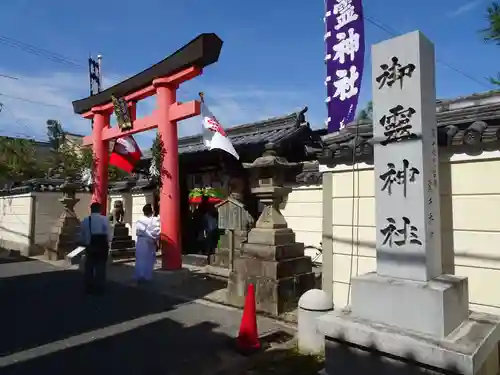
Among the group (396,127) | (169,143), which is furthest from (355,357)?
(169,143)

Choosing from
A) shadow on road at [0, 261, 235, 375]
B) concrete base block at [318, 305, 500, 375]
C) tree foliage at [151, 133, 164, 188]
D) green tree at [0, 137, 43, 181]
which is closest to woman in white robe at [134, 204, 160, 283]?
shadow on road at [0, 261, 235, 375]

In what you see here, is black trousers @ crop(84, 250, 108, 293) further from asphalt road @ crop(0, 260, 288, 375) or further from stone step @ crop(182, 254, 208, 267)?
stone step @ crop(182, 254, 208, 267)

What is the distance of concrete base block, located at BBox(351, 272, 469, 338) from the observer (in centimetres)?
351

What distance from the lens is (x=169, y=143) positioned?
31.6 feet

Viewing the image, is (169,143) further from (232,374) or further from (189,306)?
(232,374)

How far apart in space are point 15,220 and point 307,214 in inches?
523

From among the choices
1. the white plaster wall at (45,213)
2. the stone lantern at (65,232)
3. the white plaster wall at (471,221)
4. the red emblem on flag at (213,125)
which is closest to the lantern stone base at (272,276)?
the white plaster wall at (471,221)

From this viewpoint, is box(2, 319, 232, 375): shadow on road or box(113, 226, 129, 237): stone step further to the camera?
box(113, 226, 129, 237): stone step

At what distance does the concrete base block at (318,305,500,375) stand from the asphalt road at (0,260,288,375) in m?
1.75

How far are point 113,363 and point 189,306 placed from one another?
9.05 ft

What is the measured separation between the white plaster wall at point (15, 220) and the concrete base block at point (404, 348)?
14819 millimetres

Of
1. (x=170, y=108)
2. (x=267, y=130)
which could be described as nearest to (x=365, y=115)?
(x=267, y=130)

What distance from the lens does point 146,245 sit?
365 inches

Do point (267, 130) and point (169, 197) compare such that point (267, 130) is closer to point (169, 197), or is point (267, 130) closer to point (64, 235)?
point (169, 197)
